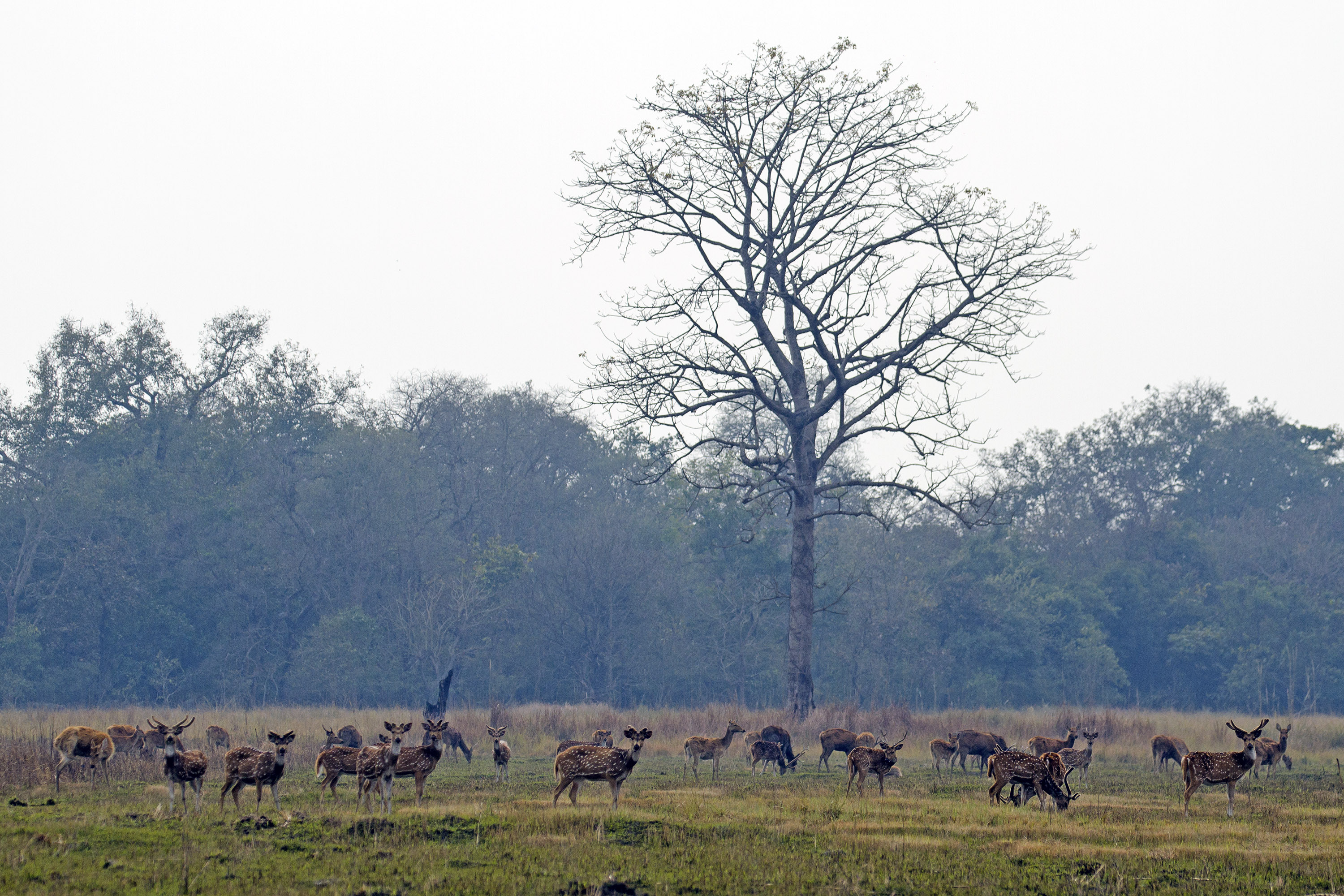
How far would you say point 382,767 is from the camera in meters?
13.8

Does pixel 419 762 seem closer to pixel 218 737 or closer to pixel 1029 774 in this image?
pixel 1029 774

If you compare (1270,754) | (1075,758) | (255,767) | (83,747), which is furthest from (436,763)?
(1270,754)

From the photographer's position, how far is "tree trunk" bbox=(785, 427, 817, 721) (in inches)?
1216

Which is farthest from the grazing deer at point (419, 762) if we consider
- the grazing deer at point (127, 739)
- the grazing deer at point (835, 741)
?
the grazing deer at point (835, 741)

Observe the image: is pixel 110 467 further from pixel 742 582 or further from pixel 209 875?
pixel 209 875

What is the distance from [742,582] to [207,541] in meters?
24.0

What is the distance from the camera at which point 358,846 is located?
11273 millimetres

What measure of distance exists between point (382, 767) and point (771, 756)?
8.93 m

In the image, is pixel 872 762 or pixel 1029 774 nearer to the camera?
pixel 1029 774

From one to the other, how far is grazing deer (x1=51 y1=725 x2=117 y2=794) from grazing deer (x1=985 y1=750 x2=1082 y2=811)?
12.2 metres

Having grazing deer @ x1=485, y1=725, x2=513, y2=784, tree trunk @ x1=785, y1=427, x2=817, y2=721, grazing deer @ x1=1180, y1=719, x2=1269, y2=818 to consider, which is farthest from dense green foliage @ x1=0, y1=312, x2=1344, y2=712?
grazing deer @ x1=1180, y1=719, x2=1269, y2=818

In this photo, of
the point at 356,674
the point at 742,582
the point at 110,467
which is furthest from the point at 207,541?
the point at 742,582

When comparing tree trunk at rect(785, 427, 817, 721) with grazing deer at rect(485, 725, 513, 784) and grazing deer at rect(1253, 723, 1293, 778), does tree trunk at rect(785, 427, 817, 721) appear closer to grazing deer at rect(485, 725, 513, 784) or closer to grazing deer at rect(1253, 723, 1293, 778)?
grazing deer at rect(1253, 723, 1293, 778)

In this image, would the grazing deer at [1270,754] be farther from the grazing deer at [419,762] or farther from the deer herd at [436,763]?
the grazing deer at [419,762]
